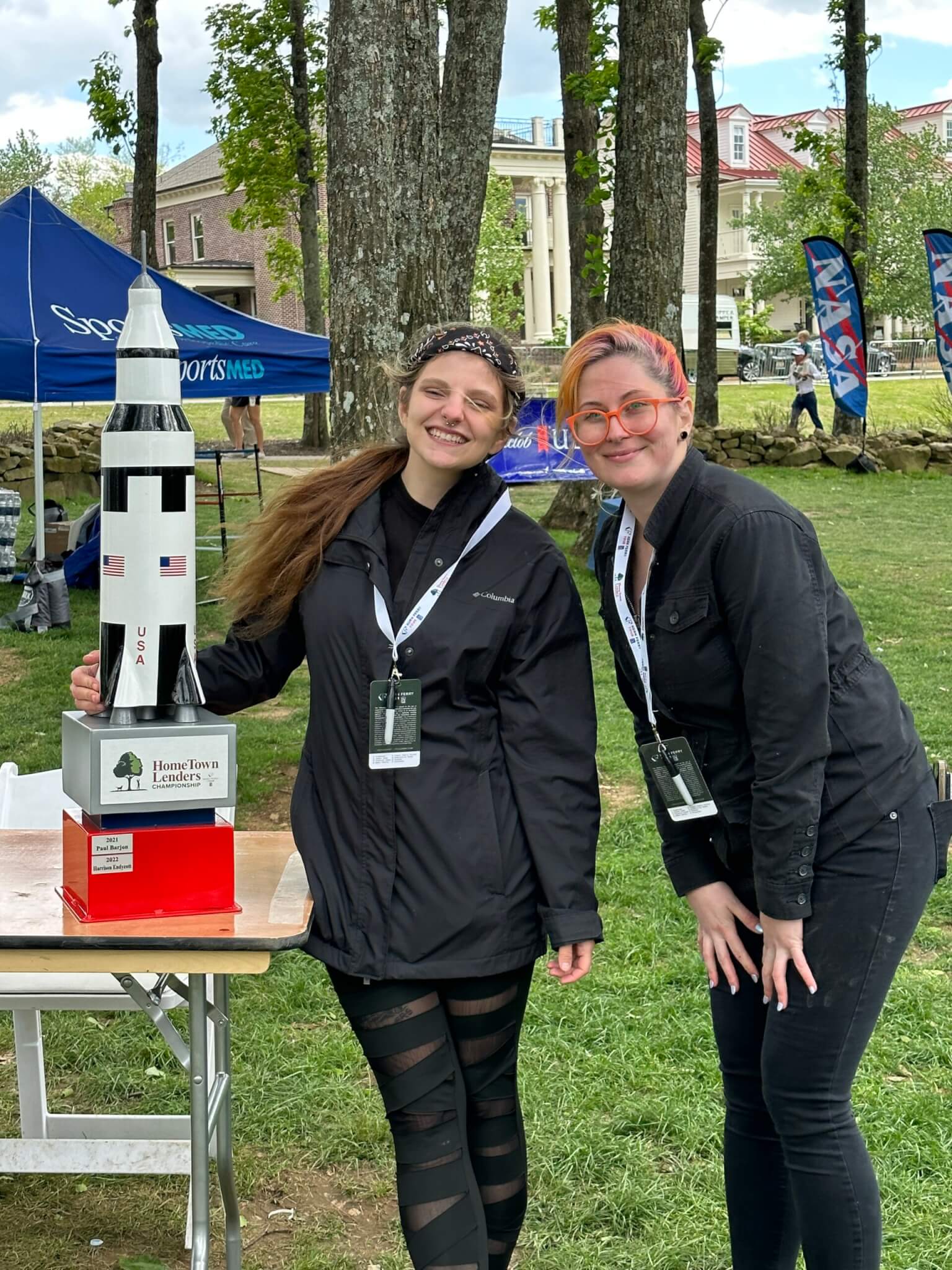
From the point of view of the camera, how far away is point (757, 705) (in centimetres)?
221

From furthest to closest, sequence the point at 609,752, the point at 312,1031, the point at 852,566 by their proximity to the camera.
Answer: the point at 852,566
the point at 609,752
the point at 312,1031

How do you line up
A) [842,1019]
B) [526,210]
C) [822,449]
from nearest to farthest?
[842,1019] < [822,449] < [526,210]

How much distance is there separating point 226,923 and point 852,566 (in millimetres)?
10681

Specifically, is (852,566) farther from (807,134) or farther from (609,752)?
(807,134)

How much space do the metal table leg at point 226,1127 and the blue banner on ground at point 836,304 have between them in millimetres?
15730

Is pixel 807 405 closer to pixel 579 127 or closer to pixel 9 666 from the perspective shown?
pixel 579 127

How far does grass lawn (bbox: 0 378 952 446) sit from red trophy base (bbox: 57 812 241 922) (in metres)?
18.9

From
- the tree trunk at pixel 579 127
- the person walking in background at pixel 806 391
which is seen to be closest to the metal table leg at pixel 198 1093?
the tree trunk at pixel 579 127

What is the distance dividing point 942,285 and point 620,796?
9.99 m

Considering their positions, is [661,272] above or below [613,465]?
above

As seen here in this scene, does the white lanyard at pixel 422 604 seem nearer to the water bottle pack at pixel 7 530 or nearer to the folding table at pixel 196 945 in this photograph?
the folding table at pixel 196 945

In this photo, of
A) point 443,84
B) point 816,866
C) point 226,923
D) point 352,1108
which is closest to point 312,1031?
point 352,1108

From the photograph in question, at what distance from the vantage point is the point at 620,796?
6.45 metres

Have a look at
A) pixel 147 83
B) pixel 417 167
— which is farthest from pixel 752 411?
pixel 417 167
